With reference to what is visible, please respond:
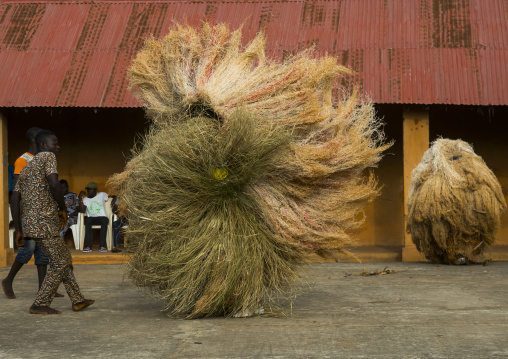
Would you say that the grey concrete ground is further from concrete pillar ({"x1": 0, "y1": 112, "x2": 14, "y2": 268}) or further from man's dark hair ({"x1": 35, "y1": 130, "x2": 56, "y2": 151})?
concrete pillar ({"x1": 0, "y1": 112, "x2": 14, "y2": 268})

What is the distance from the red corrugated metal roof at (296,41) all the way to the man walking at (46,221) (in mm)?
4696

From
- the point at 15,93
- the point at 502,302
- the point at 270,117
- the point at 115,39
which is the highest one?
the point at 115,39

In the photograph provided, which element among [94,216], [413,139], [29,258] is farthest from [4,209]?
[413,139]

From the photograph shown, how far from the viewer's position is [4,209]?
12172mm

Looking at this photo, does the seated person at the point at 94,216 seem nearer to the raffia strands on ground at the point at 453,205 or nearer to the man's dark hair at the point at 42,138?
the raffia strands on ground at the point at 453,205

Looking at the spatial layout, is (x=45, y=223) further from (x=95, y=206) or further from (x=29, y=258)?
(x=95, y=206)

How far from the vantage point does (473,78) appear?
11.7m

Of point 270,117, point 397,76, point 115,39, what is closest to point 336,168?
point 270,117

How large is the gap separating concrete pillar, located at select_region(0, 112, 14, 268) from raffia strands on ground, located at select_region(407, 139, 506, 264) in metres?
6.29

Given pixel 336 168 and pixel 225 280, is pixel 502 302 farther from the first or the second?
pixel 225 280

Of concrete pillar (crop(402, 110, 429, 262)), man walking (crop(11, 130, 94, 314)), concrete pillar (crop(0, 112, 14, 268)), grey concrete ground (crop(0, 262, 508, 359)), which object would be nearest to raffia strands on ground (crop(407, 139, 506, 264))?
concrete pillar (crop(402, 110, 429, 262))

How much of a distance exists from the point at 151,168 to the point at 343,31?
6782 millimetres

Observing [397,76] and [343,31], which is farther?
[343,31]

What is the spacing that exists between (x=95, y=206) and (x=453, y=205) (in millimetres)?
6039
